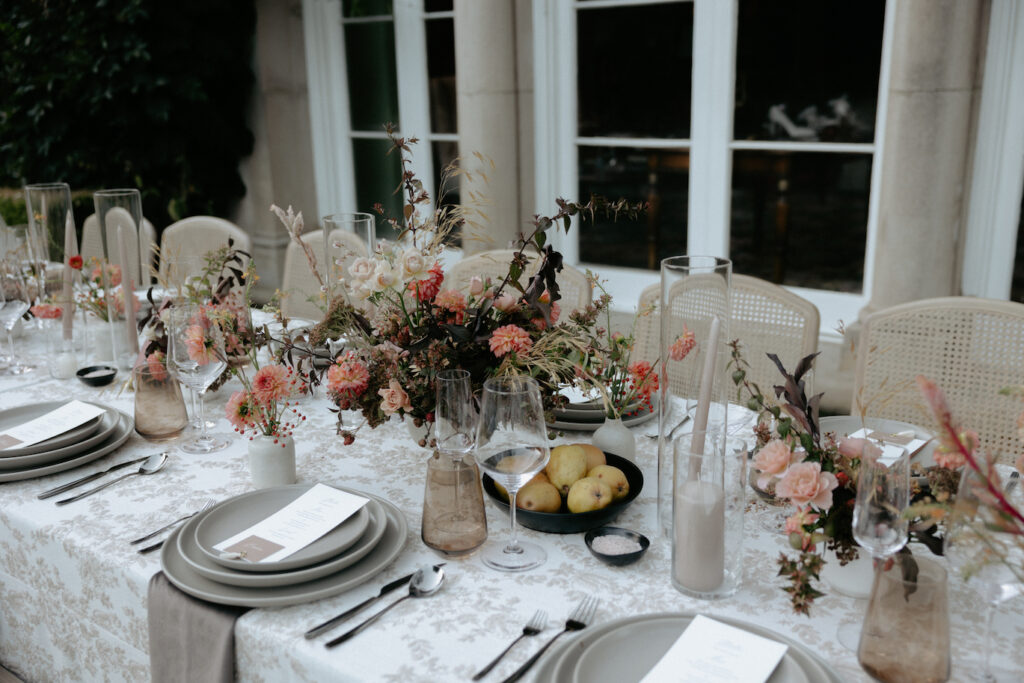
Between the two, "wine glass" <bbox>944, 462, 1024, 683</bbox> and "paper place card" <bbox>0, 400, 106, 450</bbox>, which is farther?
"paper place card" <bbox>0, 400, 106, 450</bbox>

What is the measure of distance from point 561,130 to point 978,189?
1.51 m

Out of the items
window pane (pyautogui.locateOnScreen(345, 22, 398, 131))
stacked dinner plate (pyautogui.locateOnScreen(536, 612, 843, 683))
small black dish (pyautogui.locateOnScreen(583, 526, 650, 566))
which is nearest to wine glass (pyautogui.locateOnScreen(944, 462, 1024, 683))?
stacked dinner plate (pyautogui.locateOnScreen(536, 612, 843, 683))

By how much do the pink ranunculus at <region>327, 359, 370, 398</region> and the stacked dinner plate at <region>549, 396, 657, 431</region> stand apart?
36cm

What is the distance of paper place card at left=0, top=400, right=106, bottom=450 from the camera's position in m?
1.57

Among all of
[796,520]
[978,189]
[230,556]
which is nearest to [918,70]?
[978,189]

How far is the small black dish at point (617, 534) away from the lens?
3.84 feet

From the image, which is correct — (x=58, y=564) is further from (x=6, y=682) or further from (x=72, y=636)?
(x=6, y=682)

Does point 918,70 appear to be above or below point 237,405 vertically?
above

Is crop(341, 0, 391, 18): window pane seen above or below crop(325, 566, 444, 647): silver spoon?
above

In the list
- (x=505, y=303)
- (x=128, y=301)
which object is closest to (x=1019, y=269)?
(x=505, y=303)

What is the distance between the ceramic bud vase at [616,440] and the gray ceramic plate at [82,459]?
83cm

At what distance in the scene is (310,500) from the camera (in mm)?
1336

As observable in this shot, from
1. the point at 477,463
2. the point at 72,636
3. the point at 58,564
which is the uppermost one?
the point at 477,463

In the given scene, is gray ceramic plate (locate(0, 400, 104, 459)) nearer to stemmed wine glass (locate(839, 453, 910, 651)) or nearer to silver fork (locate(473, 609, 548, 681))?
silver fork (locate(473, 609, 548, 681))
